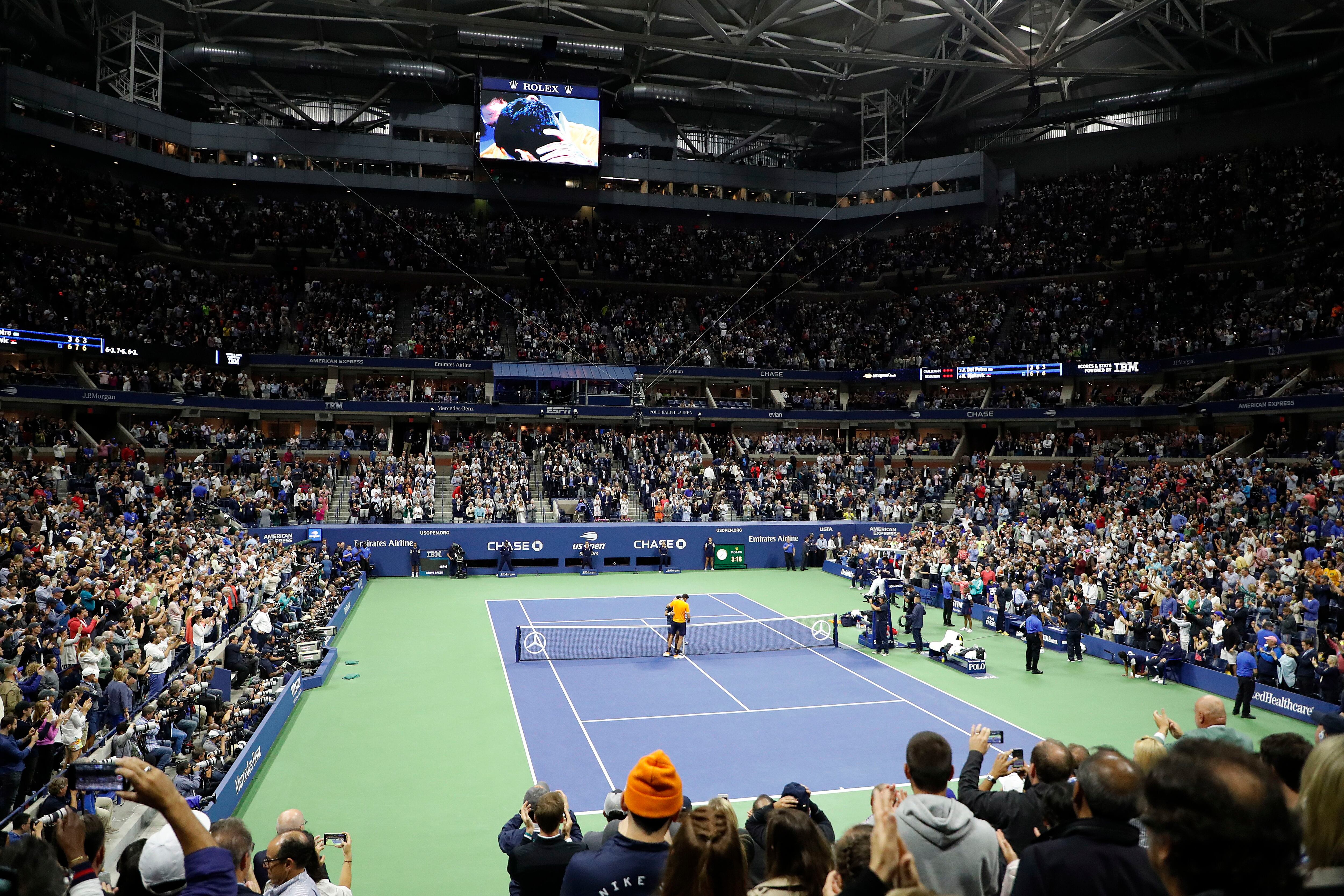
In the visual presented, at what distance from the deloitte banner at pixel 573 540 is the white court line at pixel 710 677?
41.1 feet

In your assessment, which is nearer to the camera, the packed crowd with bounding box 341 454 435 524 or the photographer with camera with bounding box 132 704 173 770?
the photographer with camera with bounding box 132 704 173 770

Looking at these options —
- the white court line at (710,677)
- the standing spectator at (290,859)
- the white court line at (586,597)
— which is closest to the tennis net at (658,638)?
the white court line at (710,677)

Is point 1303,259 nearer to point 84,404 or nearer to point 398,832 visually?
point 398,832

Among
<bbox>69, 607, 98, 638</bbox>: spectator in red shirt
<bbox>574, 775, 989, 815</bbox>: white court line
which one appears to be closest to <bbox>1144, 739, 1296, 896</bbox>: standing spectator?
<bbox>574, 775, 989, 815</bbox>: white court line

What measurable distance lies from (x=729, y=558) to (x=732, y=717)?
863 inches

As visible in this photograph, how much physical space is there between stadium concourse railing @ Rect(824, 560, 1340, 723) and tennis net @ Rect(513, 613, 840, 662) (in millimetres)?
4003

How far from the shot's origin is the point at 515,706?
61.2 feet

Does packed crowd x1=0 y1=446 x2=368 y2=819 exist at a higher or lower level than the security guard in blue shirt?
higher

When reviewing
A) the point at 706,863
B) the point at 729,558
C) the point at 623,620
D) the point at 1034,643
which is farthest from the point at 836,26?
the point at 706,863

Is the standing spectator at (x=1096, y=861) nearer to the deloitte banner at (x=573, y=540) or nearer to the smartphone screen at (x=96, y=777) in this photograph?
the smartphone screen at (x=96, y=777)

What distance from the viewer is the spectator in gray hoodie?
4.13 m

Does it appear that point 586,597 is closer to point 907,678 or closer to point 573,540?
point 573,540

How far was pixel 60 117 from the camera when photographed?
47125mm

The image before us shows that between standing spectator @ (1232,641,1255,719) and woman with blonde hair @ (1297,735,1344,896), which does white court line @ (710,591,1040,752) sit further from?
woman with blonde hair @ (1297,735,1344,896)
